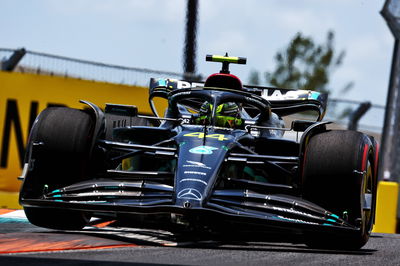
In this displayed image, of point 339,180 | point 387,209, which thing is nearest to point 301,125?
point 339,180

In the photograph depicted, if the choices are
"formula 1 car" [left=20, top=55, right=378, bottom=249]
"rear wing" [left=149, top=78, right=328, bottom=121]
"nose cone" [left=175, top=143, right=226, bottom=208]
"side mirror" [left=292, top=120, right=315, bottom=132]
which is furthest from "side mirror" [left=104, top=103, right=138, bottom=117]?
"rear wing" [left=149, top=78, right=328, bottom=121]

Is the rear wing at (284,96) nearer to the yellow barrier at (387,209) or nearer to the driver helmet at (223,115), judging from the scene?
the driver helmet at (223,115)

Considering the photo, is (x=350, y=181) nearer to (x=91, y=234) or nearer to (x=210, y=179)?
(x=210, y=179)

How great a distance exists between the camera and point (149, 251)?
6.30 meters

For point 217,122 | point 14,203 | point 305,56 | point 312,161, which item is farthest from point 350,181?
point 305,56

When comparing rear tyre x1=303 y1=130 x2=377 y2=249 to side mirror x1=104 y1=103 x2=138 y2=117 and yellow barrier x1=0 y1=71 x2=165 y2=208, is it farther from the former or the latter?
yellow barrier x1=0 y1=71 x2=165 y2=208

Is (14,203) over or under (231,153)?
A: under

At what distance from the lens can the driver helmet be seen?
27.9 feet

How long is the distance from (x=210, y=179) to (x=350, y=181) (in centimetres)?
105

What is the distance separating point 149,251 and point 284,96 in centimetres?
445

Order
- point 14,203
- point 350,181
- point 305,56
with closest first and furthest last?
point 350,181 → point 14,203 → point 305,56

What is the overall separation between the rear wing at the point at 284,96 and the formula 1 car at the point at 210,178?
1.81m

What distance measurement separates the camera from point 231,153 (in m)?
7.55

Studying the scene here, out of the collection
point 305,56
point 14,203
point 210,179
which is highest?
point 305,56
